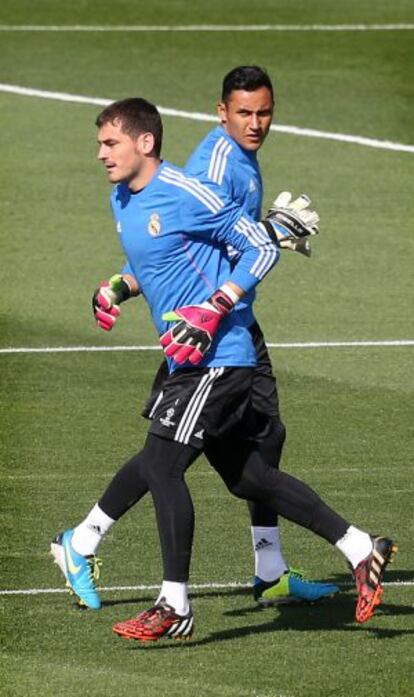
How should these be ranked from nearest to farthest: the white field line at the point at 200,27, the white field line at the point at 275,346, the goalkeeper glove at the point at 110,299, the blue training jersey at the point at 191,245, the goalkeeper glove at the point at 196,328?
the goalkeeper glove at the point at 196,328, the blue training jersey at the point at 191,245, the goalkeeper glove at the point at 110,299, the white field line at the point at 275,346, the white field line at the point at 200,27

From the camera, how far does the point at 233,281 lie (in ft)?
29.5

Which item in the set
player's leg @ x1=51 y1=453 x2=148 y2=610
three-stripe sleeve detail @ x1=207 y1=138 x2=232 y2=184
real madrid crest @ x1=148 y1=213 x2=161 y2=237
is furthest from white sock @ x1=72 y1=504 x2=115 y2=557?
three-stripe sleeve detail @ x1=207 y1=138 x2=232 y2=184

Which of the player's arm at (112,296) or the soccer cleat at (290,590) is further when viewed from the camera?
the soccer cleat at (290,590)

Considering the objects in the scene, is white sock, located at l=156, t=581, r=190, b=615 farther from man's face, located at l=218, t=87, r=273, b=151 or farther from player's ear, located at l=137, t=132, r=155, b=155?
man's face, located at l=218, t=87, r=273, b=151

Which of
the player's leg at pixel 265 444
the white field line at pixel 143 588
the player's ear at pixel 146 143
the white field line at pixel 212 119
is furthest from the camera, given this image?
the white field line at pixel 212 119

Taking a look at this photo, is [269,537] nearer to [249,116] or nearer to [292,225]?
[292,225]

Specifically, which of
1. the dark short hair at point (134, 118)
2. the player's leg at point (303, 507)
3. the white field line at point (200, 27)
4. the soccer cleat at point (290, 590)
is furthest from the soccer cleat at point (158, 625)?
the white field line at point (200, 27)

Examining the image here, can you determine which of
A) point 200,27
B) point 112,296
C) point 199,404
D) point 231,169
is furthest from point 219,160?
point 200,27

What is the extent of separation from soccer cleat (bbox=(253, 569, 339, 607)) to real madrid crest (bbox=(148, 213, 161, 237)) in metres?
1.77

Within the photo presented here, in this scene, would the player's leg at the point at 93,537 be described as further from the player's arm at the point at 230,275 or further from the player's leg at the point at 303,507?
the player's arm at the point at 230,275

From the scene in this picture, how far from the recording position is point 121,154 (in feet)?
29.8

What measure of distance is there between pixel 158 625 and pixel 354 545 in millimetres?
955

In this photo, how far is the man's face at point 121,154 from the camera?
909cm

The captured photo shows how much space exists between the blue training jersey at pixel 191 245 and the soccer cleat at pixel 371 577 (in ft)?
3.26
